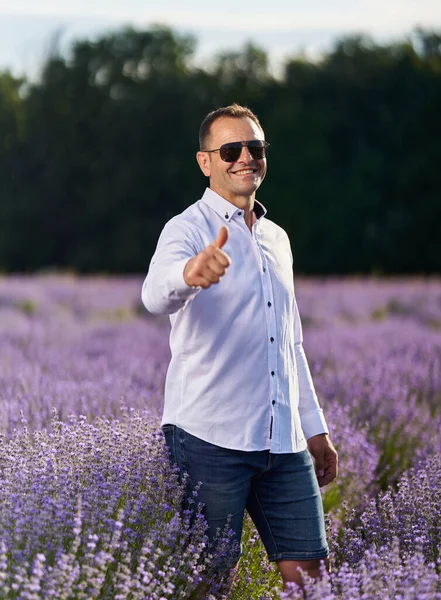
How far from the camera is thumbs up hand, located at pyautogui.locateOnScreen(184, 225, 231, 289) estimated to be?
2.36 meters

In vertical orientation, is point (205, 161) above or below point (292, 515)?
above

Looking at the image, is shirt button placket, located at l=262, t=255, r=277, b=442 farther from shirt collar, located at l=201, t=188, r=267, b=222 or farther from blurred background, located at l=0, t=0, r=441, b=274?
blurred background, located at l=0, t=0, r=441, b=274

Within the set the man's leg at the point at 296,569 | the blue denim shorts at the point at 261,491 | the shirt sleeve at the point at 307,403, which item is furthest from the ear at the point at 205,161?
the man's leg at the point at 296,569

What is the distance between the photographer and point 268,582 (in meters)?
3.18

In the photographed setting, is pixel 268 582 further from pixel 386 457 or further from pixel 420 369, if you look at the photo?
pixel 420 369

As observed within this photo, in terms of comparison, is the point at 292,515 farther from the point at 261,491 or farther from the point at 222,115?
the point at 222,115

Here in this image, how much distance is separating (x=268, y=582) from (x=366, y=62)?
28.0 m

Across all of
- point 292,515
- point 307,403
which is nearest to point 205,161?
point 307,403

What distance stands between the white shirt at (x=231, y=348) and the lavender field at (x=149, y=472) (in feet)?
0.86

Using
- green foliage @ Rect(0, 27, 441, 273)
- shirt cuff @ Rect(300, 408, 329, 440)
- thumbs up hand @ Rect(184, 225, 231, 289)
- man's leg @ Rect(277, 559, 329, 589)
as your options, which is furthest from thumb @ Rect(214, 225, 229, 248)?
green foliage @ Rect(0, 27, 441, 273)

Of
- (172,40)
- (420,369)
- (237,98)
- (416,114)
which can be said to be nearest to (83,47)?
(172,40)

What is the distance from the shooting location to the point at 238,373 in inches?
109

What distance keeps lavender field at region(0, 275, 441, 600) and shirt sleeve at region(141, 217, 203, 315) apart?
1.80 ft

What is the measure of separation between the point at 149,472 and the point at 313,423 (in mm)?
534
